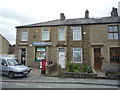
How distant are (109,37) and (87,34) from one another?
2781 mm

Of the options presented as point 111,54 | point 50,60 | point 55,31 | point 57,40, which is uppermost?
point 55,31

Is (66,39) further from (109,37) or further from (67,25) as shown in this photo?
(109,37)

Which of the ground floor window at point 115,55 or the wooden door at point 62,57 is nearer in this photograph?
the ground floor window at point 115,55

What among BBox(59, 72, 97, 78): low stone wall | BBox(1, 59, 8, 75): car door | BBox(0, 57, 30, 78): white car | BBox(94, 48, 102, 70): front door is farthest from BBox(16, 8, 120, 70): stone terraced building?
BBox(1, 59, 8, 75): car door

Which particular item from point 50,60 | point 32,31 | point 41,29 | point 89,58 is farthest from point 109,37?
point 32,31

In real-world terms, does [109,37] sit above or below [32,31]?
below

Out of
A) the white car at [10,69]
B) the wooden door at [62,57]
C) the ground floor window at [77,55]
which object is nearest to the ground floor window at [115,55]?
the ground floor window at [77,55]

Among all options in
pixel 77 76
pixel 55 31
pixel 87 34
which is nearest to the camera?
pixel 77 76

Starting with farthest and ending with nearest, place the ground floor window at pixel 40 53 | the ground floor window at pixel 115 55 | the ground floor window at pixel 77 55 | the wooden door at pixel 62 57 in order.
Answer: the ground floor window at pixel 40 53 → the wooden door at pixel 62 57 → the ground floor window at pixel 77 55 → the ground floor window at pixel 115 55

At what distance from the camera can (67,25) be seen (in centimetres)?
1352

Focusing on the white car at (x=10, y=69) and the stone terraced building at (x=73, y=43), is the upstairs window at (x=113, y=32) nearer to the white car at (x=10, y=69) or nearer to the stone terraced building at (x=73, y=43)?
the stone terraced building at (x=73, y=43)

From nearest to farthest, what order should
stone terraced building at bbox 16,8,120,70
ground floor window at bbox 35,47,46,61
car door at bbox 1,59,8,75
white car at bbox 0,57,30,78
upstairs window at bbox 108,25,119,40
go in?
white car at bbox 0,57,30,78, car door at bbox 1,59,8,75, stone terraced building at bbox 16,8,120,70, upstairs window at bbox 108,25,119,40, ground floor window at bbox 35,47,46,61

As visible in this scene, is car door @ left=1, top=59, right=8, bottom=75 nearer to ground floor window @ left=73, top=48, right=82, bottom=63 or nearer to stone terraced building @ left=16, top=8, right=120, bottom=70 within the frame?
stone terraced building @ left=16, top=8, right=120, bottom=70

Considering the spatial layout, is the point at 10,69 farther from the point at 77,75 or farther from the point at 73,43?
the point at 73,43
